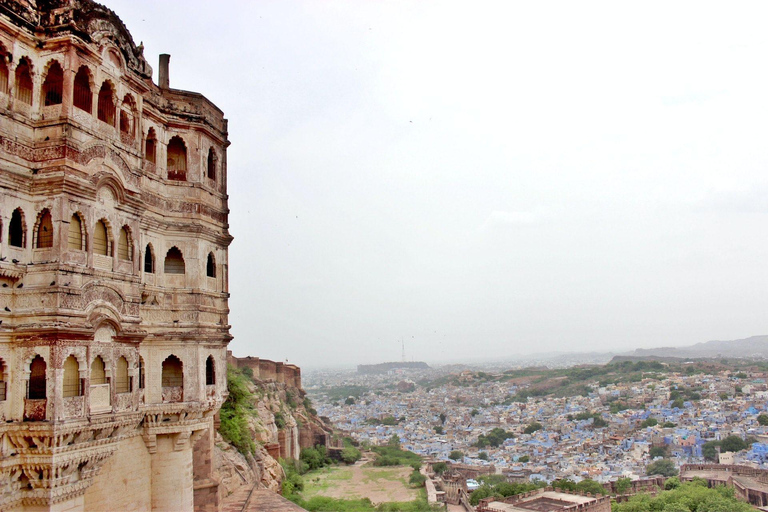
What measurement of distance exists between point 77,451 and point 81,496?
86 cm

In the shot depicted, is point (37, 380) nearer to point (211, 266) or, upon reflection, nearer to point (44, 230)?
point (44, 230)

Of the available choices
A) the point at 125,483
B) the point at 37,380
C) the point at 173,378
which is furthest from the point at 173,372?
the point at 37,380

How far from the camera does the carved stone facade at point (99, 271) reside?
30.4 feet

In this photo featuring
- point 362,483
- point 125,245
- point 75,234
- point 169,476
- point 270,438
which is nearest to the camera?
point 75,234

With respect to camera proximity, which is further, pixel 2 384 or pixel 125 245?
pixel 125 245

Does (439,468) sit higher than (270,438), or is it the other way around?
(270,438)

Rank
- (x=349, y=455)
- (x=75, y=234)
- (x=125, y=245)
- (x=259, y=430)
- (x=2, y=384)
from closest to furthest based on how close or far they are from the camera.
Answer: (x=2, y=384) < (x=75, y=234) < (x=125, y=245) < (x=259, y=430) < (x=349, y=455)

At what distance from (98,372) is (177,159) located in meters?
5.13

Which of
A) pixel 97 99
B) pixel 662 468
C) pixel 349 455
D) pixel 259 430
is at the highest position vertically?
pixel 97 99

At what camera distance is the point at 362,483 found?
131 ft

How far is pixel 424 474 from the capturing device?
45.5m

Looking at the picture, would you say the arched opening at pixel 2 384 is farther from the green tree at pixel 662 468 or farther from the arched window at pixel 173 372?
the green tree at pixel 662 468

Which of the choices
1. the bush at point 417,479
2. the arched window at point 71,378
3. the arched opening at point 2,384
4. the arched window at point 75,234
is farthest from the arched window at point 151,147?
the bush at point 417,479

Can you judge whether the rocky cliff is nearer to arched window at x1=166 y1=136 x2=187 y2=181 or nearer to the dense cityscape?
arched window at x1=166 y1=136 x2=187 y2=181
